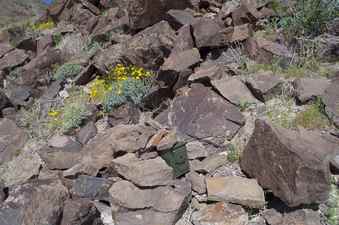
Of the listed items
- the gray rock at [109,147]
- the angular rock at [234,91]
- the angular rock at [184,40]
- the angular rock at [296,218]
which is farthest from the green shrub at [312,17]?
the angular rock at [296,218]

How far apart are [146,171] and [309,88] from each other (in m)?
2.11

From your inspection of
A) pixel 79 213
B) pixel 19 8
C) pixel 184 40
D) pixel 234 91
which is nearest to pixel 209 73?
pixel 234 91

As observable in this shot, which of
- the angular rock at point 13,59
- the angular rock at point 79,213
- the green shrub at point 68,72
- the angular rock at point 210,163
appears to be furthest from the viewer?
the angular rock at point 13,59

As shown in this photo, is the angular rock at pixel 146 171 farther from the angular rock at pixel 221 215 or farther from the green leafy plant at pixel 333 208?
the green leafy plant at pixel 333 208

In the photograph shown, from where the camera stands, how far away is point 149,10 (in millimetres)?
8312

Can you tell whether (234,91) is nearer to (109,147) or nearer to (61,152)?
(109,147)

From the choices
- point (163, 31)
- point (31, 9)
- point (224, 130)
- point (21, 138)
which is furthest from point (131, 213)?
point (31, 9)

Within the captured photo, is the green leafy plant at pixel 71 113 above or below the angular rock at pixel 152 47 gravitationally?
below

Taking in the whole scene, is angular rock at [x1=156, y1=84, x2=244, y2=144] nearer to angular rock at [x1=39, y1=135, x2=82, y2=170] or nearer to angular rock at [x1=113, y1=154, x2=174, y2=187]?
angular rock at [x1=113, y1=154, x2=174, y2=187]

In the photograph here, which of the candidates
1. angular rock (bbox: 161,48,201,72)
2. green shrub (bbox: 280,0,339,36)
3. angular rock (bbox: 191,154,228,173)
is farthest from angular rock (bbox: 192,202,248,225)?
green shrub (bbox: 280,0,339,36)

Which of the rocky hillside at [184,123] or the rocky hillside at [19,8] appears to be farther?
the rocky hillside at [19,8]

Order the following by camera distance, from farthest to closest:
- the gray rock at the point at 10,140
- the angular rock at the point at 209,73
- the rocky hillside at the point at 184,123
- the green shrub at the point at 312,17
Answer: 1. the gray rock at the point at 10,140
2. the green shrub at the point at 312,17
3. the angular rock at the point at 209,73
4. the rocky hillside at the point at 184,123

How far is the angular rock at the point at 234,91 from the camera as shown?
5.29 metres

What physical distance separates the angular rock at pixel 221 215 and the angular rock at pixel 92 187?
1.02 m
